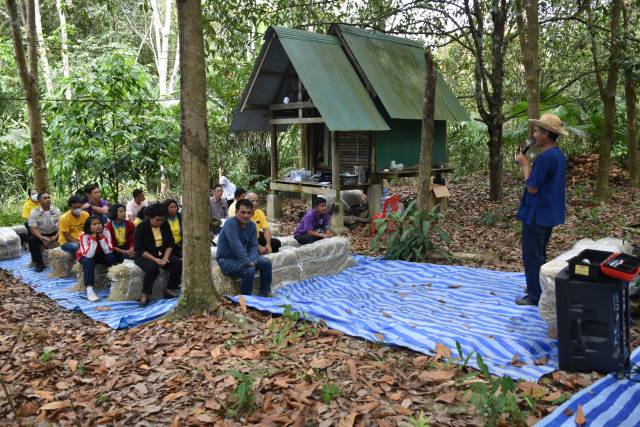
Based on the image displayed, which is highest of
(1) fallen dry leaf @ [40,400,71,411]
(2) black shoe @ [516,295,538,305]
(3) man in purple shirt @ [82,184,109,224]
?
(3) man in purple shirt @ [82,184,109,224]

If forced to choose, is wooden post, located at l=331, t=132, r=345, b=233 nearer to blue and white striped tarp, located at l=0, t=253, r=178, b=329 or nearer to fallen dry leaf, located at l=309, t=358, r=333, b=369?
blue and white striped tarp, located at l=0, t=253, r=178, b=329

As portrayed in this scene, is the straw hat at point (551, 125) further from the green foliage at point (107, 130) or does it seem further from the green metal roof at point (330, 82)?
the green foliage at point (107, 130)

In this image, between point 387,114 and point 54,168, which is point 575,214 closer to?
point 387,114

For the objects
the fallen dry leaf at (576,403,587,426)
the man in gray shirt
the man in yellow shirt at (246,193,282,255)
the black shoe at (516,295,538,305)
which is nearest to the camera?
the fallen dry leaf at (576,403,587,426)

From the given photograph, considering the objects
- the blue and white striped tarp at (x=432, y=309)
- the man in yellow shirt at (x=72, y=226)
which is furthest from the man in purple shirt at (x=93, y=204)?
the blue and white striped tarp at (x=432, y=309)

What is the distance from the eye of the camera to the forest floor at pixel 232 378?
147 inches

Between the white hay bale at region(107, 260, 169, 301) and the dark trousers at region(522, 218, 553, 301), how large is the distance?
15.4 feet

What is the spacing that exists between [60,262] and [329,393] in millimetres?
6218

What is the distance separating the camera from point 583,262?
409 cm

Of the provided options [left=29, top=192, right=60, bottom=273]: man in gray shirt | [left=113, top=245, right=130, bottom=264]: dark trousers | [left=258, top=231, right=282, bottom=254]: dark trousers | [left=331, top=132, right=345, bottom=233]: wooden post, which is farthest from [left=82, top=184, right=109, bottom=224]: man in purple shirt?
[left=331, top=132, right=345, bottom=233]: wooden post

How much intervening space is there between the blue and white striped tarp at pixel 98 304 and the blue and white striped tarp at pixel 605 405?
432 cm

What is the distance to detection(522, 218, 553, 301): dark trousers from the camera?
18.4 feet

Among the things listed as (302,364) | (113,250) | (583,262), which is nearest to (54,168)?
(113,250)

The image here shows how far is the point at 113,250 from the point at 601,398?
21.2 feet
